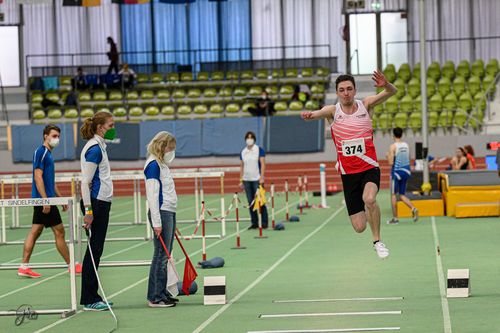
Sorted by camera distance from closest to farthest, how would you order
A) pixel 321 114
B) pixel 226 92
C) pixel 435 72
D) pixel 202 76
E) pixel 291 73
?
pixel 321 114
pixel 435 72
pixel 226 92
pixel 291 73
pixel 202 76

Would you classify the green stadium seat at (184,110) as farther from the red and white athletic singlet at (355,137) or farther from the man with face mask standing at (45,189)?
the red and white athletic singlet at (355,137)

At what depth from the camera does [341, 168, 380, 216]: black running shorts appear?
11055 mm

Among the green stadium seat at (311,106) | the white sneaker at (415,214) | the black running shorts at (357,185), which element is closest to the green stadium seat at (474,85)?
the green stadium seat at (311,106)

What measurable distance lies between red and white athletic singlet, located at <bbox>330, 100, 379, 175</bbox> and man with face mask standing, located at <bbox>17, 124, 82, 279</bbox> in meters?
4.24

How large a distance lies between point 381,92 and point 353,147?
2.29 ft

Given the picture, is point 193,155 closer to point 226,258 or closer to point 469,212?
point 469,212

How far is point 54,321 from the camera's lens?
10.3m

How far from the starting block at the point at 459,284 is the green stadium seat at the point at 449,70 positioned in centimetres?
3185

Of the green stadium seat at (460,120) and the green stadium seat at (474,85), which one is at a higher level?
the green stadium seat at (474,85)

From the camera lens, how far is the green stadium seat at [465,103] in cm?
3966

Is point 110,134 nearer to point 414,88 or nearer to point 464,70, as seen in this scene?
point 414,88

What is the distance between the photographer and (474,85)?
4084 cm

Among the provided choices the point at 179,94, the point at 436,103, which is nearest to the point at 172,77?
the point at 179,94

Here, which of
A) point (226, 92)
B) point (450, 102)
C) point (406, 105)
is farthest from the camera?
point (226, 92)
